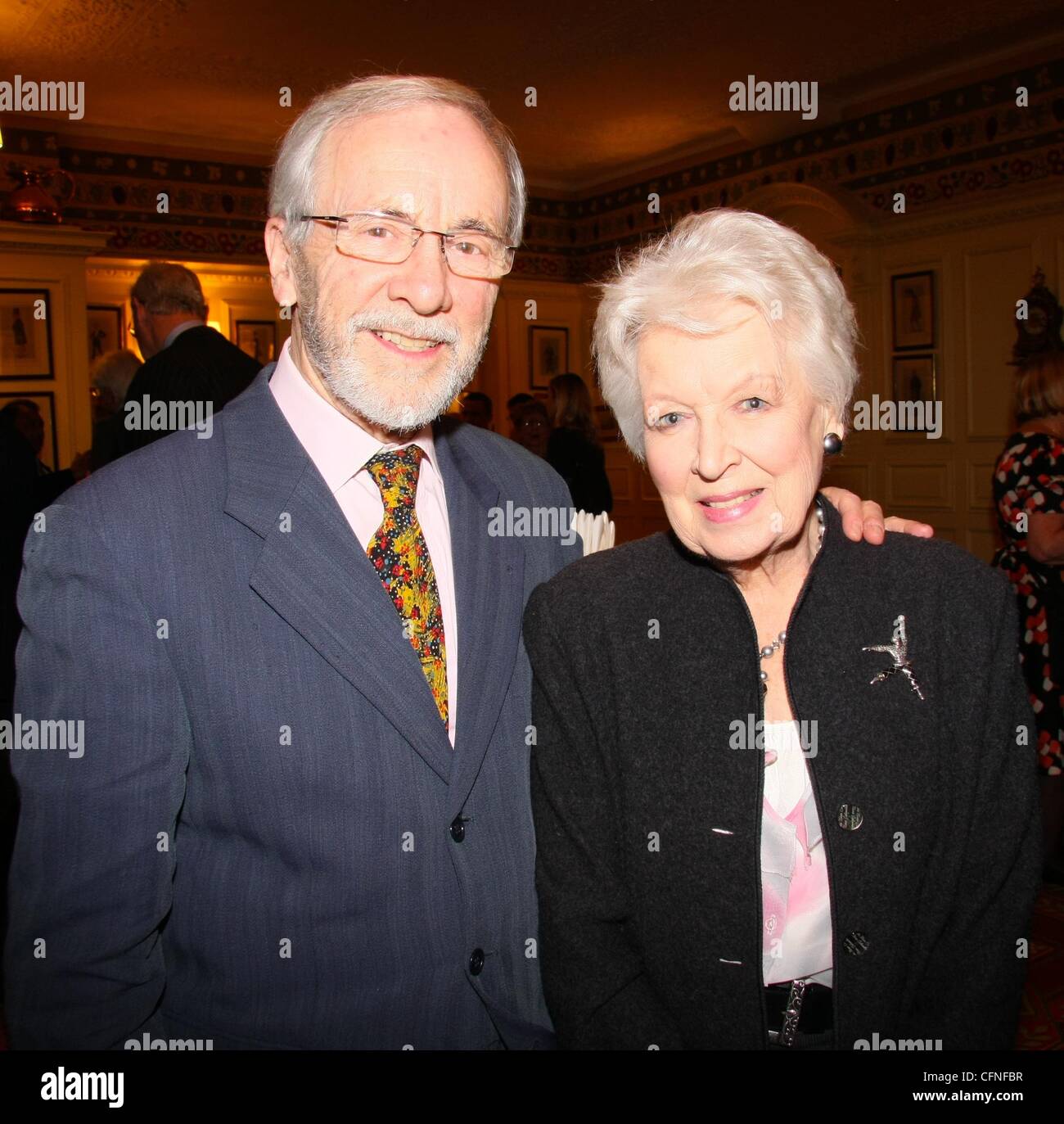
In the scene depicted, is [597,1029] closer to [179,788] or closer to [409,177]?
[179,788]

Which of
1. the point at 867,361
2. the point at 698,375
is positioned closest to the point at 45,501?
the point at 698,375

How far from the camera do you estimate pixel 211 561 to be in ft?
4.04

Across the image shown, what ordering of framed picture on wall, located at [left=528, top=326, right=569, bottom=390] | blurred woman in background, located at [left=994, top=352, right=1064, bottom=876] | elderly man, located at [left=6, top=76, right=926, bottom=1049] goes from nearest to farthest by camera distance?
1. elderly man, located at [left=6, top=76, right=926, bottom=1049]
2. blurred woman in background, located at [left=994, top=352, right=1064, bottom=876]
3. framed picture on wall, located at [left=528, top=326, right=569, bottom=390]

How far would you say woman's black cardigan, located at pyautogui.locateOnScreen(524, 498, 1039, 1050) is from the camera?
129cm

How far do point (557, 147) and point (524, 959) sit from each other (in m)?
8.03

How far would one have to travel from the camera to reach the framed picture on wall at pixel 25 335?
20.3 feet

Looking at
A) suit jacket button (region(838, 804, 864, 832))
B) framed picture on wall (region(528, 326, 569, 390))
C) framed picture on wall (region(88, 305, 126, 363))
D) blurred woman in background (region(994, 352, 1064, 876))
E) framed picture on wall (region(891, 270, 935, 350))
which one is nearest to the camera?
suit jacket button (region(838, 804, 864, 832))

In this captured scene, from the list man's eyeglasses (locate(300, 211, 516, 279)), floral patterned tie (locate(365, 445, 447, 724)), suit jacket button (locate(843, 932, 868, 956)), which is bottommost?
suit jacket button (locate(843, 932, 868, 956))

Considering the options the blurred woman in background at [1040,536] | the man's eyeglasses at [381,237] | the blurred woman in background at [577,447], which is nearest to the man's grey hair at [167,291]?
the blurred woman in background at [577,447]

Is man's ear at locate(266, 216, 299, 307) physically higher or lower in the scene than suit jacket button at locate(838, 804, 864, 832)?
higher

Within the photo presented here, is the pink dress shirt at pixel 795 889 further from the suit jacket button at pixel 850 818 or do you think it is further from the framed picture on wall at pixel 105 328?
the framed picture on wall at pixel 105 328

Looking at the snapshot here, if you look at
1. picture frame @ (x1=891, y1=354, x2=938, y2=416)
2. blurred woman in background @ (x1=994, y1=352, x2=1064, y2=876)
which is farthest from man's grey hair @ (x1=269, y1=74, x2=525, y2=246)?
picture frame @ (x1=891, y1=354, x2=938, y2=416)

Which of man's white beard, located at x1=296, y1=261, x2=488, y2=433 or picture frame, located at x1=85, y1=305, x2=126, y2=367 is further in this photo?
picture frame, located at x1=85, y1=305, x2=126, y2=367

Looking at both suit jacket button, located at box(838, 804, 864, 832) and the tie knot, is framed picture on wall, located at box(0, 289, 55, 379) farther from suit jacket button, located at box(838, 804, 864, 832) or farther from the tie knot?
suit jacket button, located at box(838, 804, 864, 832)
